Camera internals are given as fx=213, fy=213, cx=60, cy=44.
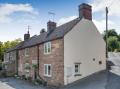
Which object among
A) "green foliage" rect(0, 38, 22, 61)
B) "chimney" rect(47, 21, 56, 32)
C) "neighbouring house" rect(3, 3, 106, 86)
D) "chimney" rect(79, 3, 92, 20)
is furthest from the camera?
"green foliage" rect(0, 38, 22, 61)

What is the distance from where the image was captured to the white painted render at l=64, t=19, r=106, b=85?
86.9 feet

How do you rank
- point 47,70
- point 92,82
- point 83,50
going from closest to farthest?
1. point 92,82
2. point 83,50
3. point 47,70

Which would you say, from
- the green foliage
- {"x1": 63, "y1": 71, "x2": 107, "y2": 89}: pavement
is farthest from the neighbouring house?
the green foliage

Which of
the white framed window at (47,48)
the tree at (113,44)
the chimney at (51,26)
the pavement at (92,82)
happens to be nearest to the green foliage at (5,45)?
the tree at (113,44)

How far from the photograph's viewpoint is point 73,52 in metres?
27.2

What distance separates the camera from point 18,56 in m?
43.8

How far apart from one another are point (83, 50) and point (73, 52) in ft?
5.84

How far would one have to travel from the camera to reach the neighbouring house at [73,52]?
26453mm

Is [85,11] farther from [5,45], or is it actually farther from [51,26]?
[5,45]

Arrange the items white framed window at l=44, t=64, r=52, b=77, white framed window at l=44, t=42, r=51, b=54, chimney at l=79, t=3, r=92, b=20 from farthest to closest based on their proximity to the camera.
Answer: white framed window at l=44, t=42, r=51, b=54 → white framed window at l=44, t=64, r=52, b=77 → chimney at l=79, t=3, r=92, b=20

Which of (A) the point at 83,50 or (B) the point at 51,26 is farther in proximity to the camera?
(B) the point at 51,26

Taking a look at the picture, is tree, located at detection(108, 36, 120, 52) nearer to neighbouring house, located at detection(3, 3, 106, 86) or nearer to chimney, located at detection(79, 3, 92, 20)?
neighbouring house, located at detection(3, 3, 106, 86)

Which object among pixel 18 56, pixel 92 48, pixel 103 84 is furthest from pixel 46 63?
pixel 18 56

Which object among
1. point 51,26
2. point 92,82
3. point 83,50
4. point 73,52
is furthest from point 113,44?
point 92,82
